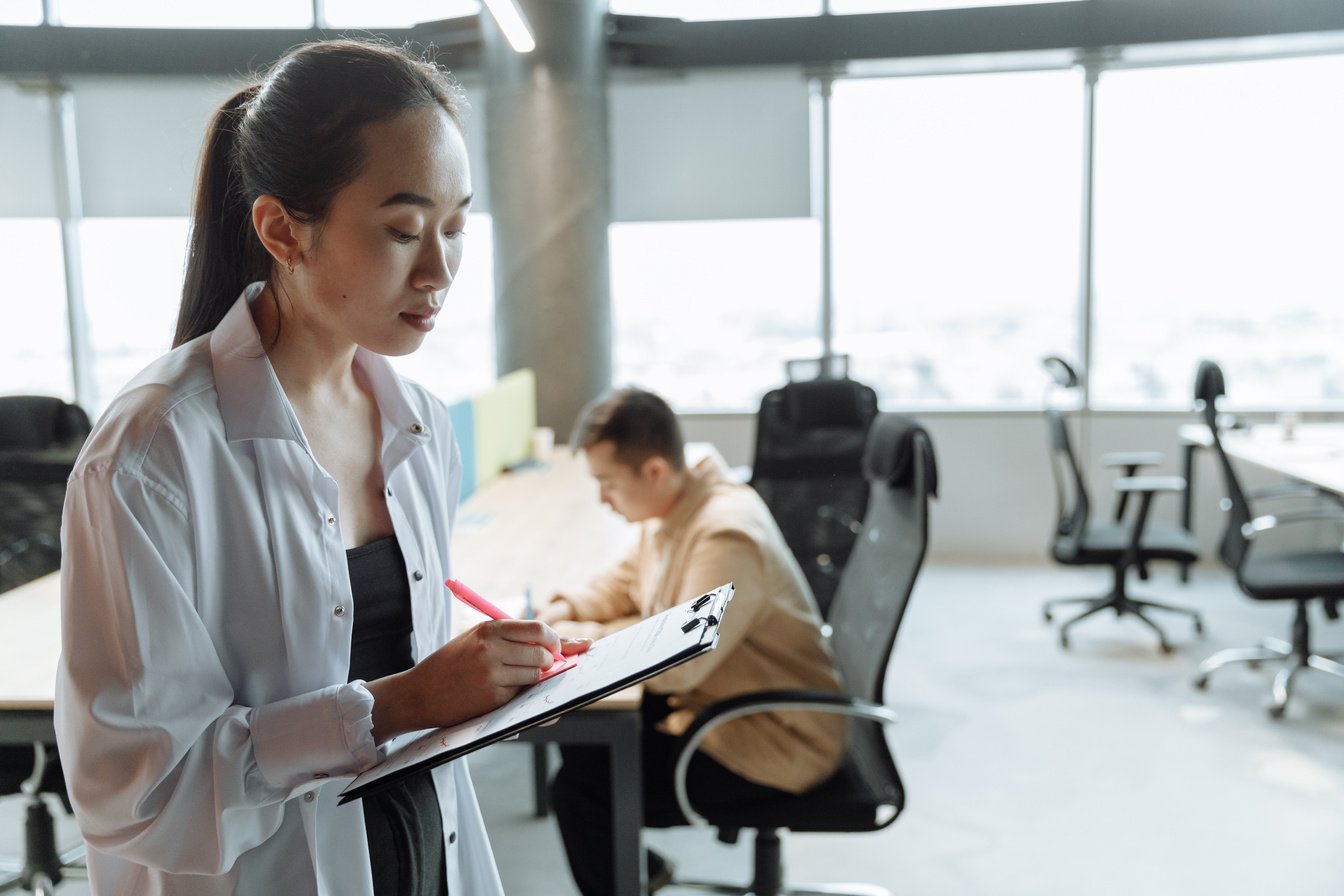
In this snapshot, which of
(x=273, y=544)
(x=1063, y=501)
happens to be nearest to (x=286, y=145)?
(x=273, y=544)

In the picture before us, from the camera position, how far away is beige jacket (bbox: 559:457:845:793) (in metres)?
1.99

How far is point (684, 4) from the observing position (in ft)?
13.8

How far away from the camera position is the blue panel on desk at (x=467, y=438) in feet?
11.4

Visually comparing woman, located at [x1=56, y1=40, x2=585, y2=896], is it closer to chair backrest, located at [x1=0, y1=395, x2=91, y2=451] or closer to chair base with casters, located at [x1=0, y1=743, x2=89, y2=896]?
chair backrest, located at [x1=0, y1=395, x2=91, y2=451]

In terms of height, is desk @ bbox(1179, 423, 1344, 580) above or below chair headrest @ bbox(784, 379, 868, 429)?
below

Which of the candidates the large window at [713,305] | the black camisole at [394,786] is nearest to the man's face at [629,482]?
the black camisole at [394,786]

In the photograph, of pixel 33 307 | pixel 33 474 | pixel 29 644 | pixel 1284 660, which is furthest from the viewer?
pixel 1284 660

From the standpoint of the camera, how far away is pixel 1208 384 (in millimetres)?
3900

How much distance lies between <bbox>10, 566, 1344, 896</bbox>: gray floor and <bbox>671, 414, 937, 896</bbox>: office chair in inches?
27.5

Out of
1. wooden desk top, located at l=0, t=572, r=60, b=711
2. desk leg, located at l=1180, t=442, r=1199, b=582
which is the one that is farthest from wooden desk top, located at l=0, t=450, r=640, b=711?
desk leg, located at l=1180, t=442, r=1199, b=582

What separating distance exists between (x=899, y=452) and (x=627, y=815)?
31.6 inches

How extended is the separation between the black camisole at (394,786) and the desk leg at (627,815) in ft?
2.08

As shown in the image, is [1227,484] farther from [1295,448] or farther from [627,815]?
[627,815]

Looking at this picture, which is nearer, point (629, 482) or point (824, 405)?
point (629, 482)
